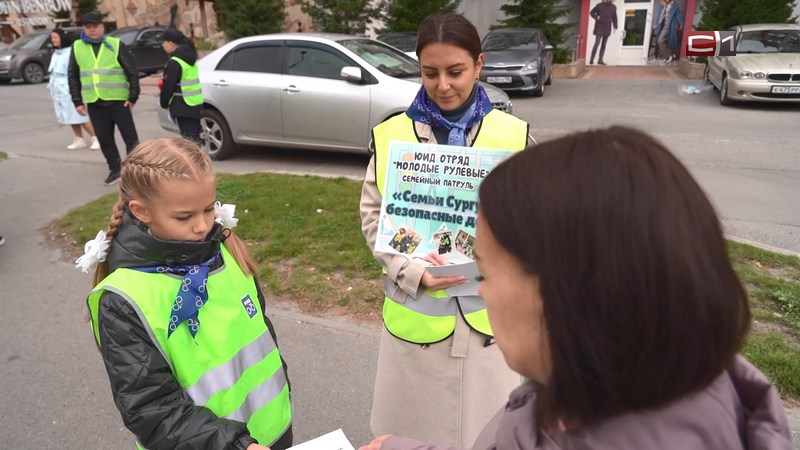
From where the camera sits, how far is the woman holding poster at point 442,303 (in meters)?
1.92

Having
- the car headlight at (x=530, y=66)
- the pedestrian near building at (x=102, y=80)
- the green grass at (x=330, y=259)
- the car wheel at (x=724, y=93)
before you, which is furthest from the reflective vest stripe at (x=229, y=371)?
the car headlight at (x=530, y=66)

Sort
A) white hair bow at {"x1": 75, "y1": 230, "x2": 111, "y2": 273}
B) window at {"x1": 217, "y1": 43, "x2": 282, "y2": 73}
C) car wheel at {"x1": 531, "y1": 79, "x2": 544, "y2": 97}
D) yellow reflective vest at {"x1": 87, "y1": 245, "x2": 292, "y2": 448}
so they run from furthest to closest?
car wheel at {"x1": 531, "y1": 79, "x2": 544, "y2": 97}, window at {"x1": 217, "y1": 43, "x2": 282, "y2": 73}, white hair bow at {"x1": 75, "y1": 230, "x2": 111, "y2": 273}, yellow reflective vest at {"x1": 87, "y1": 245, "x2": 292, "y2": 448}

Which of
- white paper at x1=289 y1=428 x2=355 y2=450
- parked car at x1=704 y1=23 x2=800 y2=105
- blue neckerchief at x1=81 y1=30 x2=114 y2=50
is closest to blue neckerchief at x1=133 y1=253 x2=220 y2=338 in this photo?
white paper at x1=289 y1=428 x2=355 y2=450

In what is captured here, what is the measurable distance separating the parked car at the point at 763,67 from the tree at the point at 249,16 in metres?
14.6

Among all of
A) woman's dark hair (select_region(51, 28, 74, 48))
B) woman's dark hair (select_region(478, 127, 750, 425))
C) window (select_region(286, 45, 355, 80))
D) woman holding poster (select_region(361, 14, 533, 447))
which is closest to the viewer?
woman's dark hair (select_region(478, 127, 750, 425))

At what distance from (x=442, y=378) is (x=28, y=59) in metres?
22.4

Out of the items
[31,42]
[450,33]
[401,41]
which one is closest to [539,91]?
[401,41]

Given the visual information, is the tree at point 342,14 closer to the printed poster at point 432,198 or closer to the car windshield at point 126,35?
the car windshield at point 126,35

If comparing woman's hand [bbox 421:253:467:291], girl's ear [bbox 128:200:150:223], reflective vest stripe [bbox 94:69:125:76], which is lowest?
woman's hand [bbox 421:253:467:291]

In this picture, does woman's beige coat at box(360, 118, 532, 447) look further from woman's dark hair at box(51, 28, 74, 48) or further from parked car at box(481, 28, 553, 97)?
parked car at box(481, 28, 553, 97)

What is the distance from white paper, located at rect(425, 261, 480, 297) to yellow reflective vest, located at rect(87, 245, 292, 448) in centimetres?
59

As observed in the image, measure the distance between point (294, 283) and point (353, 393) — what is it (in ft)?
4.49

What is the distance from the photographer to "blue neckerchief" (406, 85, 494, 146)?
77.1 inches

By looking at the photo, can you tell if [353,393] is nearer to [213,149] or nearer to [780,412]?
[780,412]
